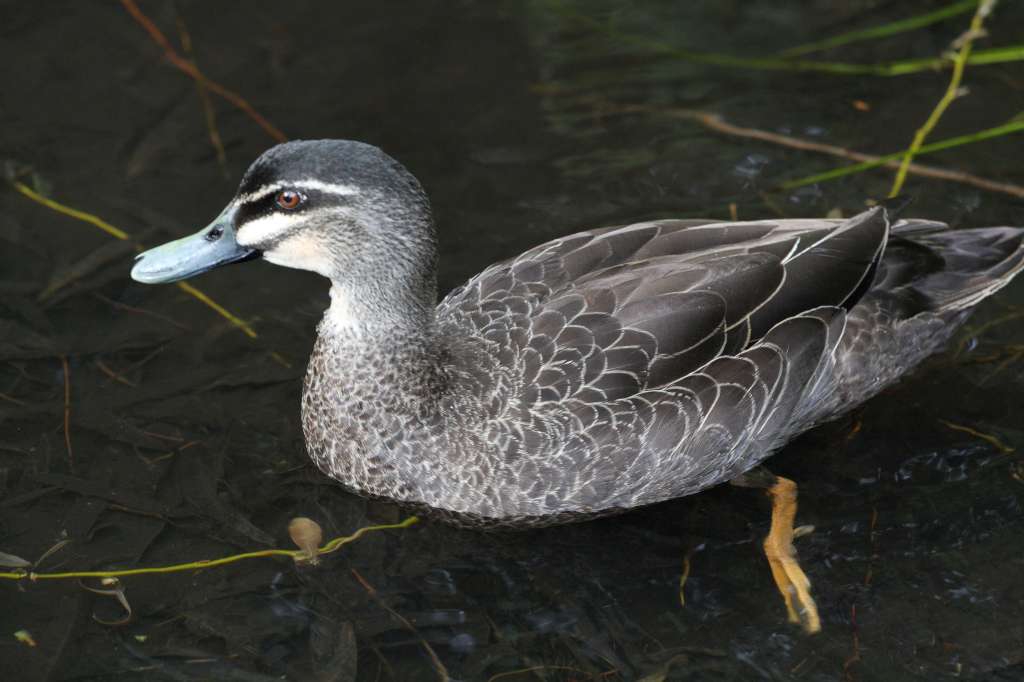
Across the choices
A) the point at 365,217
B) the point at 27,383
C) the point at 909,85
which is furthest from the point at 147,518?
the point at 909,85

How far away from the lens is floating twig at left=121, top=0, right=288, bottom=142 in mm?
8383

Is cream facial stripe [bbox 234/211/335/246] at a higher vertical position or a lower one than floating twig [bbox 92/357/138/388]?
higher

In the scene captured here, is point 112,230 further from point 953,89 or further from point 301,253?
point 953,89

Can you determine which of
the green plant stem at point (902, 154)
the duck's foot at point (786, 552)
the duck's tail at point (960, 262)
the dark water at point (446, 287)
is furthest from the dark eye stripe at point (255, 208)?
the green plant stem at point (902, 154)

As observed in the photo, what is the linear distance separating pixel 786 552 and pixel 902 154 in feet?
9.63

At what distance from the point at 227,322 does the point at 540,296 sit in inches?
80.1

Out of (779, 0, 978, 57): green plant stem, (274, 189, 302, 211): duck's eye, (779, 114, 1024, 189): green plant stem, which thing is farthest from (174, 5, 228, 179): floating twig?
(779, 0, 978, 57): green plant stem

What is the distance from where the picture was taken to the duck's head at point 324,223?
5535 mm

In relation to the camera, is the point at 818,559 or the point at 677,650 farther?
the point at 818,559

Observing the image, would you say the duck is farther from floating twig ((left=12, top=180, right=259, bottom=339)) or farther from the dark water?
floating twig ((left=12, top=180, right=259, bottom=339))

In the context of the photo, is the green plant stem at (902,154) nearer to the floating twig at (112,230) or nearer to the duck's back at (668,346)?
the duck's back at (668,346)

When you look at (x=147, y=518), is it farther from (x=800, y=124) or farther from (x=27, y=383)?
(x=800, y=124)

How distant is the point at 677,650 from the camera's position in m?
5.58

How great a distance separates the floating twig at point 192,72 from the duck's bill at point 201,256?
255cm
